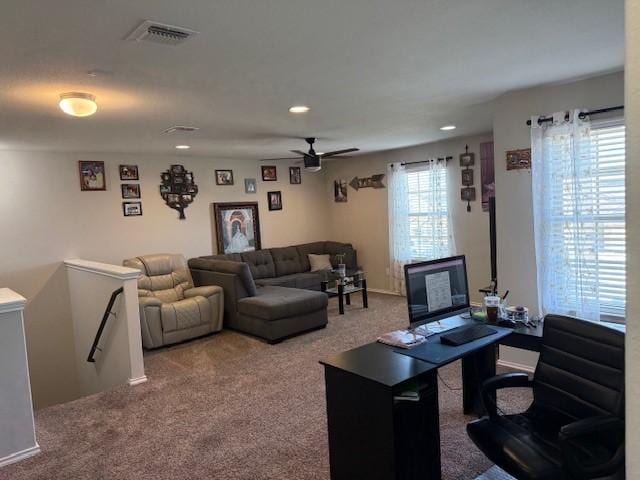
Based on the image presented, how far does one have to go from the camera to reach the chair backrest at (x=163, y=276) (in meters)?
5.35

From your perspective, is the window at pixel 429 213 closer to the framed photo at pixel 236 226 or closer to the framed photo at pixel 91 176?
the framed photo at pixel 236 226

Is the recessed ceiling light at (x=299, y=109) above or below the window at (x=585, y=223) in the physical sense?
above

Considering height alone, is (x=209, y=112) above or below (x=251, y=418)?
above

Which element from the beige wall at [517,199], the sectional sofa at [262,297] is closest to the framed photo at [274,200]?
the sectional sofa at [262,297]

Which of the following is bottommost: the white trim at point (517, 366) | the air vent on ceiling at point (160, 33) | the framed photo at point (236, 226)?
the white trim at point (517, 366)

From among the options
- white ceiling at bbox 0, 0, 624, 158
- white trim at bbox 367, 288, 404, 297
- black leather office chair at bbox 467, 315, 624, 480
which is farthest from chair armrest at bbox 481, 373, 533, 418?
white trim at bbox 367, 288, 404, 297

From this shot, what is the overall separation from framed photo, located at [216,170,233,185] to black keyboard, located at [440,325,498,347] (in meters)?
4.96

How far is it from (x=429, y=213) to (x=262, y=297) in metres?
2.89

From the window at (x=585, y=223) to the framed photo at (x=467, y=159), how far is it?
2.58 metres

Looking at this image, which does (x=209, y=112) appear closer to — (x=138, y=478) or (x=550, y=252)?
(x=138, y=478)

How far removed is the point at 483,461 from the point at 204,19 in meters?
2.73

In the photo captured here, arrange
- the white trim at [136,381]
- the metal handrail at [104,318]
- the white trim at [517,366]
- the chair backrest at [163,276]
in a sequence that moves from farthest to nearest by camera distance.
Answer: the chair backrest at [163,276] < the metal handrail at [104,318] < the white trim at [136,381] < the white trim at [517,366]

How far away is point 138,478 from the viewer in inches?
96.8

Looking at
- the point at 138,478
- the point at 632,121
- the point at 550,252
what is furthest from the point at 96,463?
the point at 550,252
